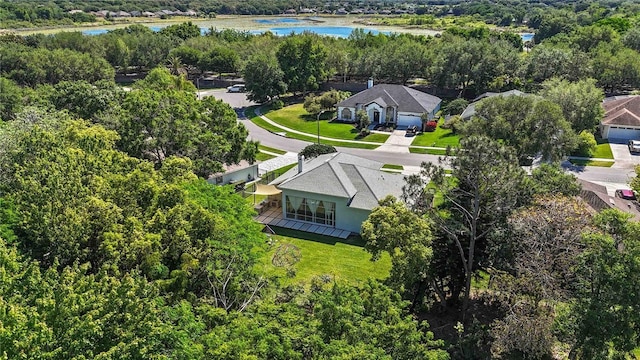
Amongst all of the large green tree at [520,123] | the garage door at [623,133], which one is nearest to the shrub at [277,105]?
the large green tree at [520,123]

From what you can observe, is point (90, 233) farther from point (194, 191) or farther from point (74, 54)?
point (74, 54)

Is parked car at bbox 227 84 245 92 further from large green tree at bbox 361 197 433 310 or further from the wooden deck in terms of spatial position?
large green tree at bbox 361 197 433 310

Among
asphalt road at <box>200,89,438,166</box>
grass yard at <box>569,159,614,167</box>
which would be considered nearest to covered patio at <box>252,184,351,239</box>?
asphalt road at <box>200,89,438,166</box>

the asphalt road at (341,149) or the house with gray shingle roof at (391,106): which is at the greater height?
the house with gray shingle roof at (391,106)

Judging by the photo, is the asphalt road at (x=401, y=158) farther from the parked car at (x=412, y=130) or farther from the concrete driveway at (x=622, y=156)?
the parked car at (x=412, y=130)

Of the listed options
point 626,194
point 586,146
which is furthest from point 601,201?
point 586,146
